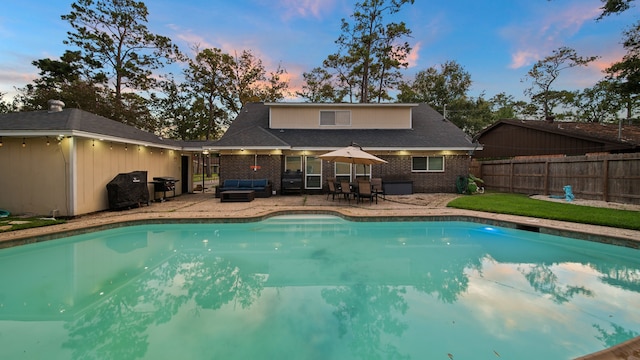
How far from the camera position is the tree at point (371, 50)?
23.9m

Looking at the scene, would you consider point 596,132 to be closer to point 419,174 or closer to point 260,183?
point 419,174

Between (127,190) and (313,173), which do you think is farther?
(313,173)

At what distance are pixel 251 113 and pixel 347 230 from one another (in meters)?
12.2

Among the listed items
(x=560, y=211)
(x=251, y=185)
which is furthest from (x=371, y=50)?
→ (x=560, y=211)

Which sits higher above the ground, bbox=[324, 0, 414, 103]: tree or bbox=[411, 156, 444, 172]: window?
bbox=[324, 0, 414, 103]: tree

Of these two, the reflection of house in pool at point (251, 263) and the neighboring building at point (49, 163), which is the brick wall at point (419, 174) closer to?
the reflection of house in pool at point (251, 263)

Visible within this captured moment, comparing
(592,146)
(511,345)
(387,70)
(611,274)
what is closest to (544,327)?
(511,345)

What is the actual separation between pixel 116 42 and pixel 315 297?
2947cm

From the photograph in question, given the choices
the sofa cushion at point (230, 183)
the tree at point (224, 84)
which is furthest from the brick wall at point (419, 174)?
the tree at point (224, 84)

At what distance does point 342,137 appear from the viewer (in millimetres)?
14805

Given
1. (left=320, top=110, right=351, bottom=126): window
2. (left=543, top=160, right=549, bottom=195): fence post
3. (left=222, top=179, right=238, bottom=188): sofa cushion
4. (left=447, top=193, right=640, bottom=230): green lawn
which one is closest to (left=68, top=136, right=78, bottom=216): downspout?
(left=222, top=179, right=238, bottom=188): sofa cushion

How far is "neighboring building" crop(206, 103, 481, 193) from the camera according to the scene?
1356 cm

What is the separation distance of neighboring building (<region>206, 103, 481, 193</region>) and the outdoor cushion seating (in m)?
0.57

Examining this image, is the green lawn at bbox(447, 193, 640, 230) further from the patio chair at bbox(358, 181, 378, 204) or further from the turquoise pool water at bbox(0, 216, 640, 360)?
the patio chair at bbox(358, 181, 378, 204)
